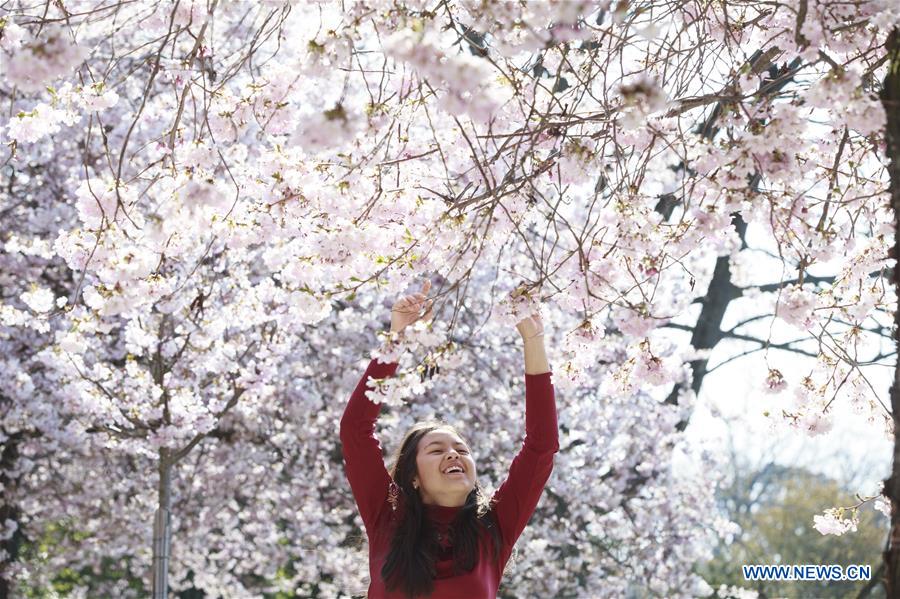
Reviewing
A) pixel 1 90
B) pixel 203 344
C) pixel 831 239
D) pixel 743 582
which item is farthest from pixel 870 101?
pixel 743 582

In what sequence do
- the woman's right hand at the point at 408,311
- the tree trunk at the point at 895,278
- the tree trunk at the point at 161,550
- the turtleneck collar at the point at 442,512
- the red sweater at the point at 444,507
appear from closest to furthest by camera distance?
the tree trunk at the point at 895,278 < the woman's right hand at the point at 408,311 < the red sweater at the point at 444,507 < the turtleneck collar at the point at 442,512 < the tree trunk at the point at 161,550

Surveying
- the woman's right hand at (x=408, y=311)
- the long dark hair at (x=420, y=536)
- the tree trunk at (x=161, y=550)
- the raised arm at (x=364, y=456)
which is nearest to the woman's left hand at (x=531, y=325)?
the woman's right hand at (x=408, y=311)

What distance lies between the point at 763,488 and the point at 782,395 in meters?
21.2

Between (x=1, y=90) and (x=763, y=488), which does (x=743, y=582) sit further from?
(x=1, y=90)

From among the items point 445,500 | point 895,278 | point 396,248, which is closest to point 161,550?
point 396,248

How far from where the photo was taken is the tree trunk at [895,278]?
2322 millimetres

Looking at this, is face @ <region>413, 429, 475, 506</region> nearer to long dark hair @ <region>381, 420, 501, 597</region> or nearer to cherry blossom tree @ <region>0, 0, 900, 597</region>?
long dark hair @ <region>381, 420, 501, 597</region>

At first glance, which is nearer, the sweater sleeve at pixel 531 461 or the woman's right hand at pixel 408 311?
the woman's right hand at pixel 408 311

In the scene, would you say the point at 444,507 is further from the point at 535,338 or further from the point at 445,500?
the point at 535,338

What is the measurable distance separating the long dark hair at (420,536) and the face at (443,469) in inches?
1.4

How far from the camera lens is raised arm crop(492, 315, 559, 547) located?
3166 mm

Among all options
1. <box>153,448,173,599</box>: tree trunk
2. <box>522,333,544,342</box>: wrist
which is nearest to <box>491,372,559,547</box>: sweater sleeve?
<box>522,333,544,342</box>: wrist

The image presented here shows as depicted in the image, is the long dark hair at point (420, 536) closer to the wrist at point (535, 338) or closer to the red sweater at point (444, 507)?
the red sweater at point (444, 507)

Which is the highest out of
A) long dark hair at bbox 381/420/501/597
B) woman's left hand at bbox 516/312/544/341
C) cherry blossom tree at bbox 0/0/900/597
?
cherry blossom tree at bbox 0/0/900/597
